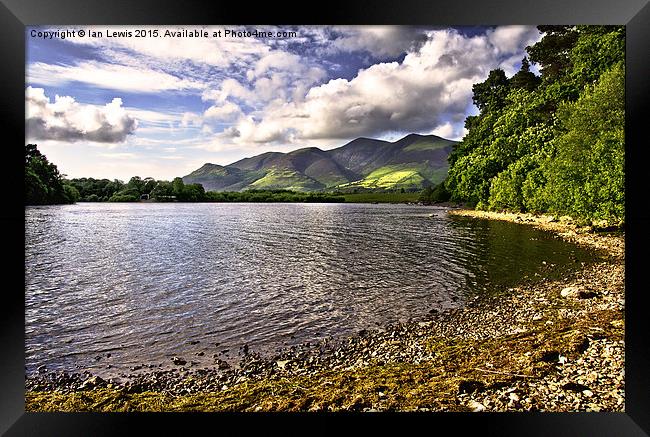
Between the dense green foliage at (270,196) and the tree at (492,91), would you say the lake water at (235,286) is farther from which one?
the tree at (492,91)

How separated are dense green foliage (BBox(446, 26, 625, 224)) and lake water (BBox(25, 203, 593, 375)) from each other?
2515 millimetres

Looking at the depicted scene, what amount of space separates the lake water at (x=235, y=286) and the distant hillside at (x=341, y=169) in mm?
12780

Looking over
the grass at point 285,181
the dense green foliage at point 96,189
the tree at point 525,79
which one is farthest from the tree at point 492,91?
the dense green foliage at point 96,189

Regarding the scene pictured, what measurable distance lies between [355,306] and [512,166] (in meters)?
24.7

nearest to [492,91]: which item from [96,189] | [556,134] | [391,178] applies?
[556,134]

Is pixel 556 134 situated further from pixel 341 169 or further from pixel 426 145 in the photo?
pixel 426 145

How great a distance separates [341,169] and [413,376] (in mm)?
42828

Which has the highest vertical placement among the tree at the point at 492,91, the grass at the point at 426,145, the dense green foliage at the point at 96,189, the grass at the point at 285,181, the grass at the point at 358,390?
the tree at the point at 492,91

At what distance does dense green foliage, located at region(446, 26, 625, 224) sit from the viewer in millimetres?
13055

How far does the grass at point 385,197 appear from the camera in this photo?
5863 centimetres

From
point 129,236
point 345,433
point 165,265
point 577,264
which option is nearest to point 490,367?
point 345,433

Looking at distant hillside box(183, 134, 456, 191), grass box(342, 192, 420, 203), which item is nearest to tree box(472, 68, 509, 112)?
distant hillside box(183, 134, 456, 191)

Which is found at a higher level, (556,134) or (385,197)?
(556,134)
